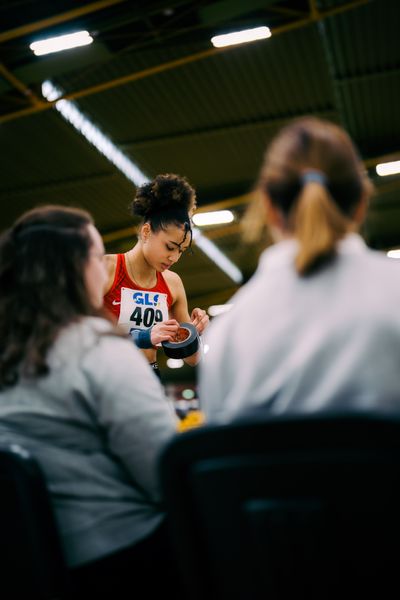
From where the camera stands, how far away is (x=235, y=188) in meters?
11.1

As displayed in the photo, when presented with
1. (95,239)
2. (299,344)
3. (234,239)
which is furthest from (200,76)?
(299,344)

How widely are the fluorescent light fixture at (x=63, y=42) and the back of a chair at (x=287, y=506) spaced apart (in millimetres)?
6465

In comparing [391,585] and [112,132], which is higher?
[112,132]

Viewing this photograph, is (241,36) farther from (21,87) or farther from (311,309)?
(311,309)

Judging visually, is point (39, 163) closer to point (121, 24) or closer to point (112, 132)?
point (112, 132)

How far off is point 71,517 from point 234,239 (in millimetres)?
12123

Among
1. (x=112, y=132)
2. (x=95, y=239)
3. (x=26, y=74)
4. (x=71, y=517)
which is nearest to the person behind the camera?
(x=71, y=517)

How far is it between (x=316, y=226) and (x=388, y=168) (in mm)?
9791

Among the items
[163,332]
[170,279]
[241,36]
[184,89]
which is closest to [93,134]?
[184,89]

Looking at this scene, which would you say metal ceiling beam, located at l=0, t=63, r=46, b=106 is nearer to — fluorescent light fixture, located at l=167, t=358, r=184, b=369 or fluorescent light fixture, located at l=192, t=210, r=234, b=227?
fluorescent light fixture, located at l=192, t=210, r=234, b=227

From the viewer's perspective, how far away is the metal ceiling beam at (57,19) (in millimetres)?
6426

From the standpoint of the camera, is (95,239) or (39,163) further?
(39,163)

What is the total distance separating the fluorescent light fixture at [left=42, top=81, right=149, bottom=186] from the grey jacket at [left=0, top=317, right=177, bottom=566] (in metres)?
6.49

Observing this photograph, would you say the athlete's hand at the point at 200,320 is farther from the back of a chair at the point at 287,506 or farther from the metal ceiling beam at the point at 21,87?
the metal ceiling beam at the point at 21,87
